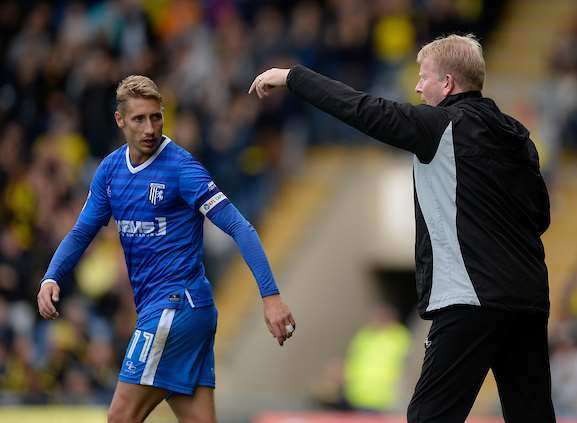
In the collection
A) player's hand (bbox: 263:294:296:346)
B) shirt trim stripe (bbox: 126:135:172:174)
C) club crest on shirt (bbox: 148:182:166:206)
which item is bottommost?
player's hand (bbox: 263:294:296:346)

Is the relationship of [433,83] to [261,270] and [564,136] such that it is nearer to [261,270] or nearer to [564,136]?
[261,270]

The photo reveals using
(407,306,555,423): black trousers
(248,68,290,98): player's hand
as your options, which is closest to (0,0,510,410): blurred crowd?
(248,68,290,98): player's hand

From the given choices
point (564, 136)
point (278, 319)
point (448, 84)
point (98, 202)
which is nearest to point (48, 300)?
point (98, 202)

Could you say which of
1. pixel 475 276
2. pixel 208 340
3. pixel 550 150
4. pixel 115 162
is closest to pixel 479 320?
pixel 475 276


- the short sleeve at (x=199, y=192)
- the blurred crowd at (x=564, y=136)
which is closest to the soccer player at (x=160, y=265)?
the short sleeve at (x=199, y=192)

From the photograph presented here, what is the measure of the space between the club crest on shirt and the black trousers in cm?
152

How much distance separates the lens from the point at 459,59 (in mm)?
6117

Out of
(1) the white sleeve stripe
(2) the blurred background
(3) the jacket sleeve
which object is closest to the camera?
(3) the jacket sleeve

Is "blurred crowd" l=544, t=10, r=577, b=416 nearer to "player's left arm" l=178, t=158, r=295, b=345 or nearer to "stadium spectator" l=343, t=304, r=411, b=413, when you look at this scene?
"stadium spectator" l=343, t=304, r=411, b=413

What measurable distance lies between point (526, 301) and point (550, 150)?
9.57 metres

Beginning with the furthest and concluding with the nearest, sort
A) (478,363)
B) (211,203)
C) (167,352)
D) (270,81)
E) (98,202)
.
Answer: (98,202), (167,352), (211,203), (270,81), (478,363)

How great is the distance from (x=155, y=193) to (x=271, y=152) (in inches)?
410

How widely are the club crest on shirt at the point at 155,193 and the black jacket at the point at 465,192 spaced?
40.0 inches

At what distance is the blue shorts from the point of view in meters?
6.74
